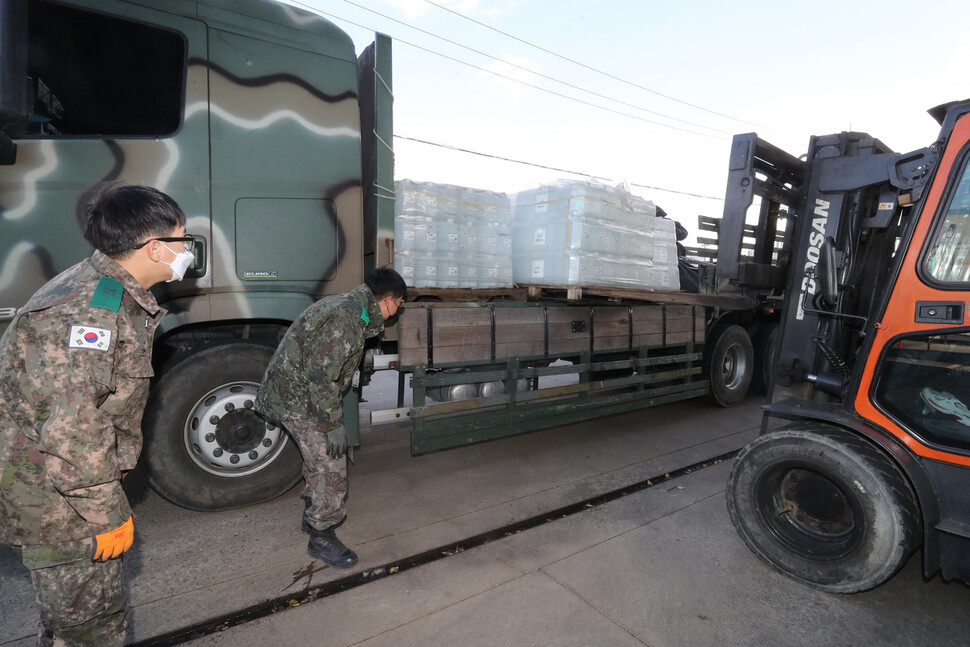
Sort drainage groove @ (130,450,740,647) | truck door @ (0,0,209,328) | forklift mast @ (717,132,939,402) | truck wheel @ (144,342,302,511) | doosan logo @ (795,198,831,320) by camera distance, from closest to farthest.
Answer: drainage groove @ (130,450,740,647) < truck door @ (0,0,209,328) < truck wheel @ (144,342,302,511) < forklift mast @ (717,132,939,402) < doosan logo @ (795,198,831,320)

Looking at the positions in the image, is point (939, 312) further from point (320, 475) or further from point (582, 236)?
point (320, 475)

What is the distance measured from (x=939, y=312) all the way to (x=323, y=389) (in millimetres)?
3115

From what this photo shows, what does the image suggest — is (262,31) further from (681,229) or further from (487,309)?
(681,229)

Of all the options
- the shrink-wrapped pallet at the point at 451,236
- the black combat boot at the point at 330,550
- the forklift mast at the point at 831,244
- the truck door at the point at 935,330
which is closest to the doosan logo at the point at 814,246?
the forklift mast at the point at 831,244

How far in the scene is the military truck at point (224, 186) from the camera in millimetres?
2811

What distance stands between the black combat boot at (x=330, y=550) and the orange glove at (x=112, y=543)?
1491mm

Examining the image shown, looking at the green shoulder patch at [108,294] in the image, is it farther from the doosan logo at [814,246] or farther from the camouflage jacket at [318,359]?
the doosan logo at [814,246]

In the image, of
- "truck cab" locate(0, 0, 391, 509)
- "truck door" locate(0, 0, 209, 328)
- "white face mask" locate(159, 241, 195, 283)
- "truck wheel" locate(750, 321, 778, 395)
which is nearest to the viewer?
"white face mask" locate(159, 241, 195, 283)

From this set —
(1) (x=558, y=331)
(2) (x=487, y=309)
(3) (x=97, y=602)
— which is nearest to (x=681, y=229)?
(1) (x=558, y=331)

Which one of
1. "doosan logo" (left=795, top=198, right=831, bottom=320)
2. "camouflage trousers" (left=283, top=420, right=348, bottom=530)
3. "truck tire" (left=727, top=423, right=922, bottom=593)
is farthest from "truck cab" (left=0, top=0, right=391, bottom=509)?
"doosan logo" (left=795, top=198, right=831, bottom=320)

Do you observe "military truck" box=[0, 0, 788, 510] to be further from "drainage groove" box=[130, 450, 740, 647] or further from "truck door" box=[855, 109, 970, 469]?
"truck door" box=[855, 109, 970, 469]

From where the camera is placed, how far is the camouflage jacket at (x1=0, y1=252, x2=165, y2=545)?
138cm

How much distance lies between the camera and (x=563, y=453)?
492 cm

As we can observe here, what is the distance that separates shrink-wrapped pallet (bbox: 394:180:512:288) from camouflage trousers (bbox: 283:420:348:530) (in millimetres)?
1339
